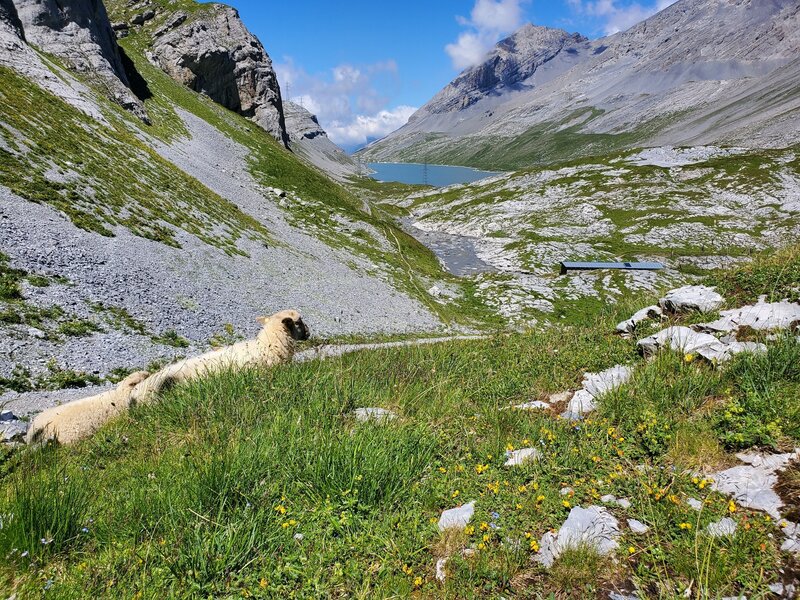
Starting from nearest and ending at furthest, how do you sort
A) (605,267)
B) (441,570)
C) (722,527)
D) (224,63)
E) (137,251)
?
(722,527) < (441,570) < (137,251) < (605,267) < (224,63)

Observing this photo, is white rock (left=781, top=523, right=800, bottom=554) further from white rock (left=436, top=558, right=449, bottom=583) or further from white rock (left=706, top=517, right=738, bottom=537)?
white rock (left=436, top=558, right=449, bottom=583)

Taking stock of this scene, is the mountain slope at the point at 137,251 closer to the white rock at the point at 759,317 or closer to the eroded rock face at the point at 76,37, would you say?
the eroded rock face at the point at 76,37

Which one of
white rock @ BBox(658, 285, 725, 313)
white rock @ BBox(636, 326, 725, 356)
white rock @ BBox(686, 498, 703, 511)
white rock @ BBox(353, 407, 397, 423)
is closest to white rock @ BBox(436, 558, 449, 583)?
white rock @ BBox(353, 407, 397, 423)

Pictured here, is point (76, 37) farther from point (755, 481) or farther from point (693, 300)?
point (755, 481)

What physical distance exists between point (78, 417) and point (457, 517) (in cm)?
876

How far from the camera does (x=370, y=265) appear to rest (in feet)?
149

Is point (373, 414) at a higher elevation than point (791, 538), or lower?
lower

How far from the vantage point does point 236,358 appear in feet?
34.0

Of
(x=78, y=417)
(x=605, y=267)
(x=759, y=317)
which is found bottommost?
(x=78, y=417)

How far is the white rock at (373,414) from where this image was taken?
6.24 m

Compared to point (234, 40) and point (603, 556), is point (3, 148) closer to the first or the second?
point (603, 556)

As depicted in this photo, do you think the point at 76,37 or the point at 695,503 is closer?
the point at 695,503

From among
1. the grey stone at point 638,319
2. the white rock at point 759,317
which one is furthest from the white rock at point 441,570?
the grey stone at point 638,319

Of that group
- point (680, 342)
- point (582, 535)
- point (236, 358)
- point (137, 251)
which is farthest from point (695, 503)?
point (137, 251)
